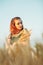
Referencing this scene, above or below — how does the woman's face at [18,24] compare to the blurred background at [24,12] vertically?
below

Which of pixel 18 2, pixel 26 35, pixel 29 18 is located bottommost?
pixel 26 35

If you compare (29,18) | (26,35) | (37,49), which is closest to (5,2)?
(29,18)

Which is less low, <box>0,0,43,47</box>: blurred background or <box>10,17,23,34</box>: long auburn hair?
<box>0,0,43,47</box>: blurred background

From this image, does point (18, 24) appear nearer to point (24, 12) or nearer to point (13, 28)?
point (13, 28)

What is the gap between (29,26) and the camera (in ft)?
8.82

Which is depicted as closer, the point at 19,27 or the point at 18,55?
the point at 18,55

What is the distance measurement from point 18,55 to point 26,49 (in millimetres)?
64

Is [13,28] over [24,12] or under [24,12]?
under

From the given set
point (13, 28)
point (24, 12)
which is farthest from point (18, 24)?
point (24, 12)

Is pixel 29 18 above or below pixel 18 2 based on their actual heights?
below

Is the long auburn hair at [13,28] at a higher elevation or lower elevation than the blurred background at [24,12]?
lower

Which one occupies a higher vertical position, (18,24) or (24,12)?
(24,12)

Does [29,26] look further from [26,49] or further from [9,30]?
[26,49]

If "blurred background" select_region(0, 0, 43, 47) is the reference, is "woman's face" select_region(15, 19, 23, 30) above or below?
below
